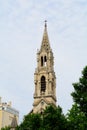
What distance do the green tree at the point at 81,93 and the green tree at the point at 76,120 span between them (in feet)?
6.45

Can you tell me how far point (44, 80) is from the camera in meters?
82.9

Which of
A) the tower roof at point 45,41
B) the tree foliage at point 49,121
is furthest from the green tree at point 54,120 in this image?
the tower roof at point 45,41

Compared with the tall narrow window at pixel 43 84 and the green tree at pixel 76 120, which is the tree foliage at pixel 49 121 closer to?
the green tree at pixel 76 120

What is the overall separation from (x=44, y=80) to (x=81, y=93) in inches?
1767

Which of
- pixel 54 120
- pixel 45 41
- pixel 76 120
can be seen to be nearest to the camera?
pixel 76 120

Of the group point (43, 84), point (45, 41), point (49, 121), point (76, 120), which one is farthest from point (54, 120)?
point (45, 41)

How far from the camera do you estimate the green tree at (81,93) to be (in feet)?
121

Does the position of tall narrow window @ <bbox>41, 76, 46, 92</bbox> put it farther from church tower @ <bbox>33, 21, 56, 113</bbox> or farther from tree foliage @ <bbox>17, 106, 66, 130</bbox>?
tree foliage @ <bbox>17, 106, 66, 130</bbox>

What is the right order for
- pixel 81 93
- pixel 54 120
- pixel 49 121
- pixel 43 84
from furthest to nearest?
pixel 43 84, pixel 81 93, pixel 49 121, pixel 54 120

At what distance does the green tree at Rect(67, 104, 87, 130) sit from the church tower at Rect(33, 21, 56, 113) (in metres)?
43.0

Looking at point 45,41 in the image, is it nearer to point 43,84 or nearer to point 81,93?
point 43,84

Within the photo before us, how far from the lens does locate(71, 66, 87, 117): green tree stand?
121 ft

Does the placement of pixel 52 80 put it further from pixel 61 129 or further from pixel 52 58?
pixel 61 129

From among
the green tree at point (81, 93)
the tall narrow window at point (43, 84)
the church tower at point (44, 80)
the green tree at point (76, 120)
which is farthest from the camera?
the tall narrow window at point (43, 84)
